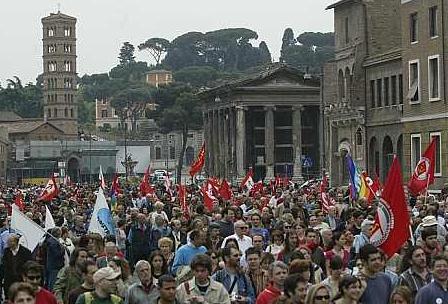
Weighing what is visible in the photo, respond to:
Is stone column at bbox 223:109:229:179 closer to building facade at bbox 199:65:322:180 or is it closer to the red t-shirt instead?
building facade at bbox 199:65:322:180

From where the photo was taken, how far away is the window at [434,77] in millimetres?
52594

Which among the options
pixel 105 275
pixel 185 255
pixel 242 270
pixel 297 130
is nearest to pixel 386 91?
pixel 297 130

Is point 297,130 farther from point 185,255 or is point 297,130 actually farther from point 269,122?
point 185,255

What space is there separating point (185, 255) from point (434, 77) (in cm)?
3904

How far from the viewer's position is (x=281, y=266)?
11.9 m

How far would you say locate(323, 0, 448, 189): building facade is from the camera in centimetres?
5312

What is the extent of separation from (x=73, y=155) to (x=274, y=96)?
167 ft

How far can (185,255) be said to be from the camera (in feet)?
50.1

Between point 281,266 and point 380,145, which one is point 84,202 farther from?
point 380,145

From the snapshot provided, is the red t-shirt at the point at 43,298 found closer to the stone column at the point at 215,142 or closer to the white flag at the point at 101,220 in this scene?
the white flag at the point at 101,220

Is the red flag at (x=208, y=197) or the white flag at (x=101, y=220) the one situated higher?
the white flag at (x=101, y=220)

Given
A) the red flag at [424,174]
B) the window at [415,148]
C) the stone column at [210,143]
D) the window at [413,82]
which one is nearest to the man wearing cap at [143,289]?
the red flag at [424,174]

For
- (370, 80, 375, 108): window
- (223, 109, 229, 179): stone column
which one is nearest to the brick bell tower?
(223, 109, 229, 179): stone column

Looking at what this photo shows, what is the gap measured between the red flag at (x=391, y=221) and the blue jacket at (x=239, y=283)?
191cm
